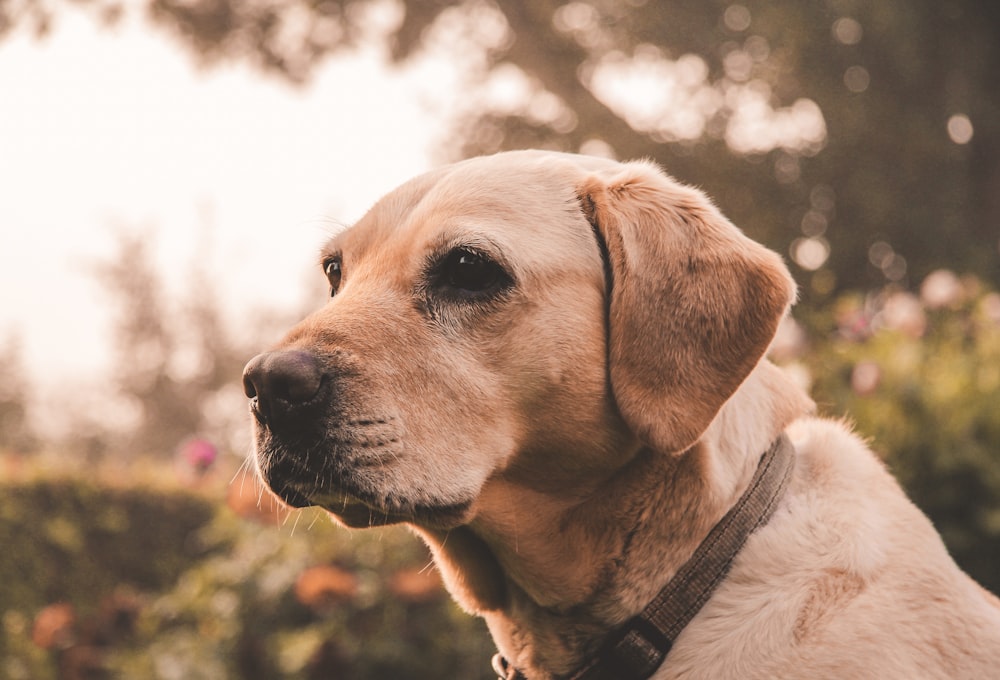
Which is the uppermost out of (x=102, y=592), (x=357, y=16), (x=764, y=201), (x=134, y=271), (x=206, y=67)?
(x=357, y=16)

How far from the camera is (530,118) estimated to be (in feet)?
65.1

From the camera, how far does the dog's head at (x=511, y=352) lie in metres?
2.38

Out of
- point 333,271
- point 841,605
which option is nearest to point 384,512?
point 333,271

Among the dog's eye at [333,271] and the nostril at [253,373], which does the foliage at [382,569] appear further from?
the nostril at [253,373]

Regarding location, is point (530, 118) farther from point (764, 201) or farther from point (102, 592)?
point (102, 592)

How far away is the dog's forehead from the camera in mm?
2654

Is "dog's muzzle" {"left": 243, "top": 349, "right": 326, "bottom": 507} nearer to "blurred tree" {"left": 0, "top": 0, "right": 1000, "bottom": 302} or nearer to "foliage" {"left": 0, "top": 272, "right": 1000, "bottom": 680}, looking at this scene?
"foliage" {"left": 0, "top": 272, "right": 1000, "bottom": 680}

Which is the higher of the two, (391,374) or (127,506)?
(391,374)

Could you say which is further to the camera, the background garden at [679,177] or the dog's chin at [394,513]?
the background garden at [679,177]

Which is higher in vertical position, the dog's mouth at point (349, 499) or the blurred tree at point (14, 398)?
the dog's mouth at point (349, 499)

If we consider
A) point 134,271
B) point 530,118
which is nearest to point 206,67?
A: point 530,118

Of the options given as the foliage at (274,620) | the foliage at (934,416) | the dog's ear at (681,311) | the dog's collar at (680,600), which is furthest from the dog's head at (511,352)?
the foliage at (934,416)

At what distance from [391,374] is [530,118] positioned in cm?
1810

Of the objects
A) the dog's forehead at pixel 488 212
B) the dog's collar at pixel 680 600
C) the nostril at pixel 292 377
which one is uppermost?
the dog's forehead at pixel 488 212
